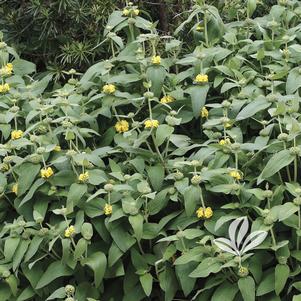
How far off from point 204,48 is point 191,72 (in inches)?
7.3

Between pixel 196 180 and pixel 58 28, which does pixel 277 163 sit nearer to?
pixel 196 180

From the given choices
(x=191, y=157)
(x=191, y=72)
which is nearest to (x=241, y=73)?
(x=191, y=72)

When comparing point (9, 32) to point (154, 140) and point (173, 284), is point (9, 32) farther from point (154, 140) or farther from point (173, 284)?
point (173, 284)

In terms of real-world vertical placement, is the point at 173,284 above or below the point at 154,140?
below

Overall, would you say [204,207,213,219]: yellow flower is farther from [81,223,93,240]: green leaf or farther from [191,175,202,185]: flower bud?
[81,223,93,240]: green leaf

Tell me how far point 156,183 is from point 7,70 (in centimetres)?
101

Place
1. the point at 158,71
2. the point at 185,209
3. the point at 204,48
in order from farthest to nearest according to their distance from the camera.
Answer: the point at 204,48
the point at 158,71
the point at 185,209

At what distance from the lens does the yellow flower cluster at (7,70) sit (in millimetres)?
3363

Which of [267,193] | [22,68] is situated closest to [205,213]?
[267,193]

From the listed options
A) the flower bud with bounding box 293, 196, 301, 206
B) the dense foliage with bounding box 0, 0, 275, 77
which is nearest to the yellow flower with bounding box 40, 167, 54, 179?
the flower bud with bounding box 293, 196, 301, 206

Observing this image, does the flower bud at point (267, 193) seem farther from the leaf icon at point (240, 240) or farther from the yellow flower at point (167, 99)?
the yellow flower at point (167, 99)

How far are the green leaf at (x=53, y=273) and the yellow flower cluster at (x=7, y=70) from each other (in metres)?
1.03

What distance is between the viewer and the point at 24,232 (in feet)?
8.87

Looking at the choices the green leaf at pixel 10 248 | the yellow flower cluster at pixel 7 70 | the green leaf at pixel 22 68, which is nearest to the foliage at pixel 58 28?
the green leaf at pixel 22 68
